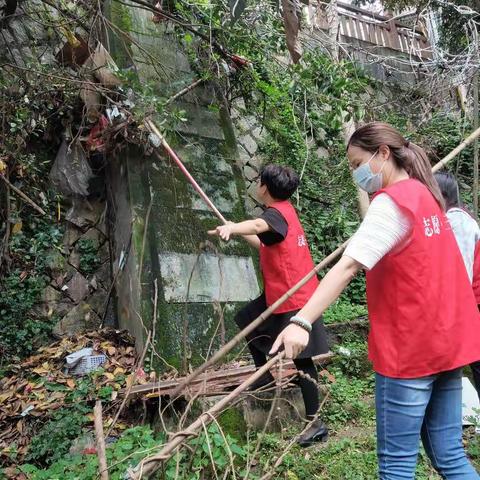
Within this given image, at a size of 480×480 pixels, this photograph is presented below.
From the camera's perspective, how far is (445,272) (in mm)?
1836

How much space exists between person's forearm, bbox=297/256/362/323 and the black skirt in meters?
1.51

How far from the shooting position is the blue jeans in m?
1.78

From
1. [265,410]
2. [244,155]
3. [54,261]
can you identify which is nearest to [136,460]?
[265,410]

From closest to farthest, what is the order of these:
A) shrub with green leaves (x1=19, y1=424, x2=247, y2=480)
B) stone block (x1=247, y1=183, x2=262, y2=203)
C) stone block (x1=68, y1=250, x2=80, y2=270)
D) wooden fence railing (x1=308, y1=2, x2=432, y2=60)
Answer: shrub with green leaves (x1=19, y1=424, x2=247, y2=480) < stone block (x1=68, y1=250, x2=80, y2=270) < stone block (x1=247, y1=183, x2=262, y2=203) < wooden fence railing (x1=308, y1=2, x2=432, y2=60)

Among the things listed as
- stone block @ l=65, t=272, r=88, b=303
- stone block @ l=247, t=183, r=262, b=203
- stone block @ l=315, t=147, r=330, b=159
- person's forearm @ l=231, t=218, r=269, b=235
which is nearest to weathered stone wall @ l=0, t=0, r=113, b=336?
stone block @ l=65, t=272, r=88, b=303

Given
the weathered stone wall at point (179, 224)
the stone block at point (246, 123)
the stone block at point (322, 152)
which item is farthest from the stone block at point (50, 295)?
the stone block at point (322, 152)

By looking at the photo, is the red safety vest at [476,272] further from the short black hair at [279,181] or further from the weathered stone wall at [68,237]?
the weathered stone wall at [68,237]

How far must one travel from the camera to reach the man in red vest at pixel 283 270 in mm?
3260

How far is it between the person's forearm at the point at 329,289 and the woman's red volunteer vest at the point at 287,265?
5.00 feet

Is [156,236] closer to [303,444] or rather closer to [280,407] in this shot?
[280,407]

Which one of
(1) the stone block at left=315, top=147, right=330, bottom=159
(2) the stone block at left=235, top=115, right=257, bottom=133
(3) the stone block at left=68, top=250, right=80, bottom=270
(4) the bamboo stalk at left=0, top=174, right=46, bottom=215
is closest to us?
(4) the bamboo stalk at left=0, top=174, right=46, bottom=215

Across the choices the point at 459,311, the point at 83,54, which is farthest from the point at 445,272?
the point at 83,54

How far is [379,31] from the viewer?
1023 centimetres

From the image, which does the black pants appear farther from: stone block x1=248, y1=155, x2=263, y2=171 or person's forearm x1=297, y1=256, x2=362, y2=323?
stone block x1=248, y1=155, x2=263, y2=171
